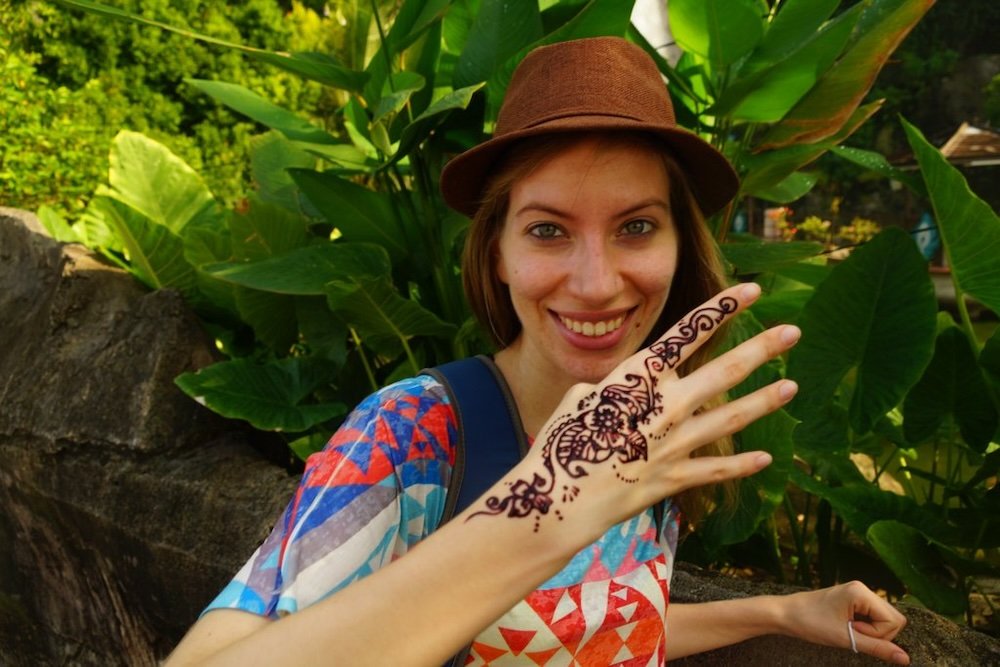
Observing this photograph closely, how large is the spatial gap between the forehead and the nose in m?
0.06

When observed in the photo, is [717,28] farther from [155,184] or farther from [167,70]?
[167,70]

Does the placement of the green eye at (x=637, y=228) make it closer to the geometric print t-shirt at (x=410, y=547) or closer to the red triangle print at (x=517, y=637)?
the geometric print t-shirt at (x=410, y=547)

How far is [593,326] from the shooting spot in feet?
3.70

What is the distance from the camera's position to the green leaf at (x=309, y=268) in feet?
6.39

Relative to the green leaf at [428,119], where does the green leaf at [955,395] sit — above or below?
below

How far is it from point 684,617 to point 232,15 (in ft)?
16.3

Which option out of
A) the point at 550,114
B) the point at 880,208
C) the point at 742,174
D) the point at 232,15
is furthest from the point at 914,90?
the point at 550,114

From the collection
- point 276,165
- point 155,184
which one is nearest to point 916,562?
point 276,165

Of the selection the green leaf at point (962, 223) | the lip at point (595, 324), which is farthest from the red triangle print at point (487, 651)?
the green leaf at point (962, 223)

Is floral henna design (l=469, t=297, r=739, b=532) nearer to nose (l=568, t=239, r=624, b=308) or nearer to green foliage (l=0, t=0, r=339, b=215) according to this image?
nose (l=568, t=239, r=624, b=308)

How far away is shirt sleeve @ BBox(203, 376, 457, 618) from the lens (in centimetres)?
87

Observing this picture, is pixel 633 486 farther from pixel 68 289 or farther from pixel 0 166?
pixel 0 166

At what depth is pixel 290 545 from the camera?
2.92ft

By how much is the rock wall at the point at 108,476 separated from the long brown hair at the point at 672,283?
528 mm
